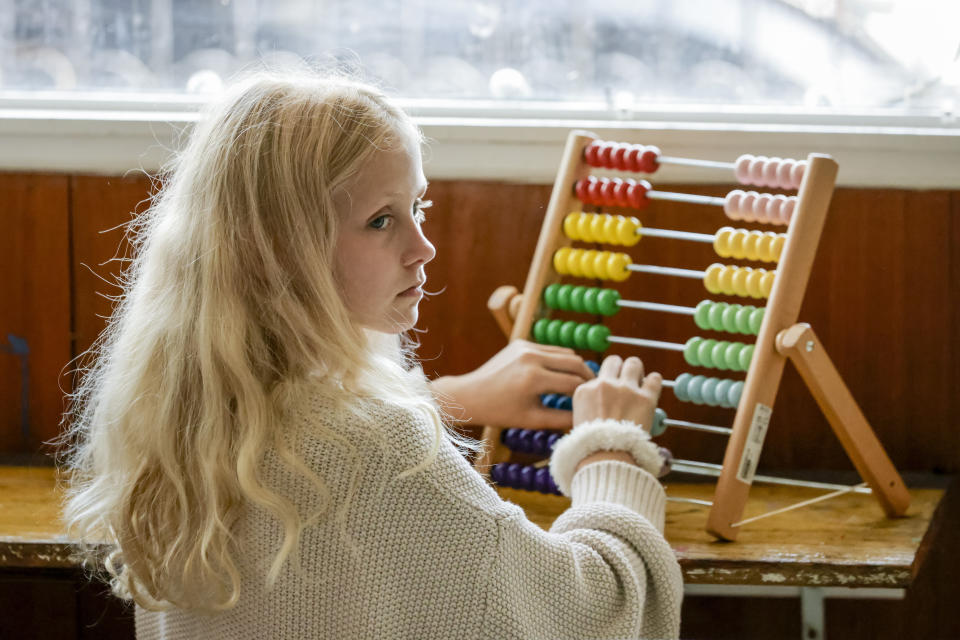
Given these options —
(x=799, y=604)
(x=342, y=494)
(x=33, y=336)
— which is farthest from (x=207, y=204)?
(x=799, y=604)

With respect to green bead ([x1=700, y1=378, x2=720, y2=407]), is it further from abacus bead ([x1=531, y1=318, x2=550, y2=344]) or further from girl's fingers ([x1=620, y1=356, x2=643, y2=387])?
abacus bead ([x1=531, y1=318, x2=550, y2=344])

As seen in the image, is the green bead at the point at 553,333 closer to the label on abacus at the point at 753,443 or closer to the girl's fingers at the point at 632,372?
the girl's fingers at the point at 632,372

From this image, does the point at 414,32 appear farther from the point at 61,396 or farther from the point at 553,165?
the point at 61,396

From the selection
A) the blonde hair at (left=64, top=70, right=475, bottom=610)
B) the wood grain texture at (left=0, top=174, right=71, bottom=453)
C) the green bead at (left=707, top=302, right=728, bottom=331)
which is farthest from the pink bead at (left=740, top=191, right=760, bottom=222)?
the wood grain texture at (left=0, top=174, right=71, bottom=453)

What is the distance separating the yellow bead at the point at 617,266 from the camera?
62.3 inches

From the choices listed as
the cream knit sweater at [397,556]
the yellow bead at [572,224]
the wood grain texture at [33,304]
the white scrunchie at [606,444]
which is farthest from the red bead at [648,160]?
the wood grain texture at [33,304]

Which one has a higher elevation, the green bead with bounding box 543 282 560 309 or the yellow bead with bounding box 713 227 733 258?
the yellow bead with bounding box 713 227 733 258

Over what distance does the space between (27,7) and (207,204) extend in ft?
3.79

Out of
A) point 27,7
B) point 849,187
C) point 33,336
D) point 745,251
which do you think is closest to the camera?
point 745,251

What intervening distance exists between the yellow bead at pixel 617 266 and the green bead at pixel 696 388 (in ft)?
0.62

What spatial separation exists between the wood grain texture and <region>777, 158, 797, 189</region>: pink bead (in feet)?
3.71

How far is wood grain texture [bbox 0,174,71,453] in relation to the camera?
181 cm

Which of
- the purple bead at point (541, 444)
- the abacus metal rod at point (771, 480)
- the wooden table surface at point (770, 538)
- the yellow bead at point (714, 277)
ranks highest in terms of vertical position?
the yellow bead at point (714, 277)

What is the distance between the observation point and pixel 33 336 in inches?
72.1
